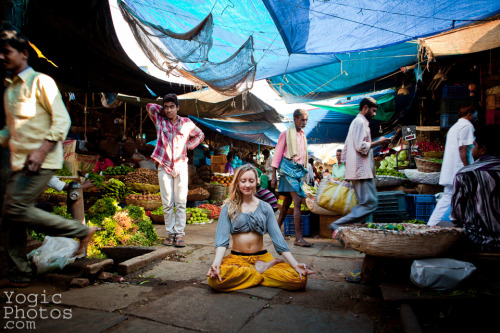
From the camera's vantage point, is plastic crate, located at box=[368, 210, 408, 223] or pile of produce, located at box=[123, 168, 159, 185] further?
pile of produce, located at box=[123, 168, 159, 185]

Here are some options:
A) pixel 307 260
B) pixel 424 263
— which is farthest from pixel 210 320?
pixel 307 260

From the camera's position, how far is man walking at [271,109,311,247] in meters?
4.59

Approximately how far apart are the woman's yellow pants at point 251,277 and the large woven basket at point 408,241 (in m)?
0.63

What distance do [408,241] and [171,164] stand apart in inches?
124

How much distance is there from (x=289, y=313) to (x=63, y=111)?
7.66 feet

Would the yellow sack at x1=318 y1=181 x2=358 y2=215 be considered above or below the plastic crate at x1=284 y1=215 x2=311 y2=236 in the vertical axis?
above

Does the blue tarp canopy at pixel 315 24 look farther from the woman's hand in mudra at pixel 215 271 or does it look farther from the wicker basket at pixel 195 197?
the woman's hand in mudra at pixel 215 271

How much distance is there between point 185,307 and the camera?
2.27 m

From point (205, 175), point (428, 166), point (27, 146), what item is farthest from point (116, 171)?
point (428, 166)

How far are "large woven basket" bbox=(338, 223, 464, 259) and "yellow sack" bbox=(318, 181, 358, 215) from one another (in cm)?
202

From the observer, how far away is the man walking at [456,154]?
13.2ft

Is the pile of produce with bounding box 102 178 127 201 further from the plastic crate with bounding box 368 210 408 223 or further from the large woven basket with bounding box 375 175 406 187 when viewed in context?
the large woven basket with bounding box 375 175 406 187

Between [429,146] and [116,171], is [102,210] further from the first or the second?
[429,146]

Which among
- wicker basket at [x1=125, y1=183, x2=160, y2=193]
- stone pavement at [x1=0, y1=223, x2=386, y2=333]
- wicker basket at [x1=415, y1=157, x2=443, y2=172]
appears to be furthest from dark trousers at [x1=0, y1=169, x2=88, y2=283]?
wicker basket at [x1=415, y1=157, x2=443, y2=172]
